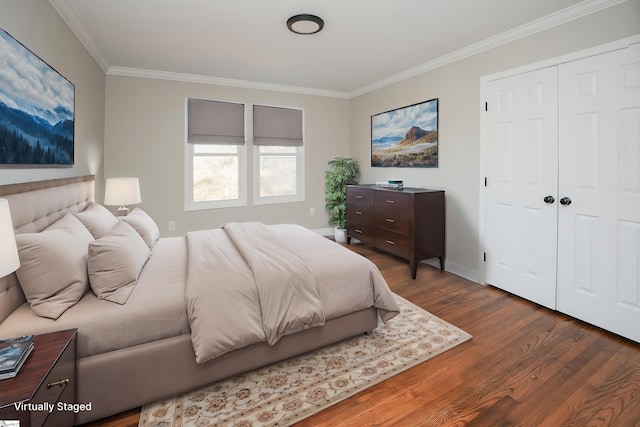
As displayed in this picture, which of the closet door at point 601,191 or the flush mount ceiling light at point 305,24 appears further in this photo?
the flush mount ceiling light at point 305,24

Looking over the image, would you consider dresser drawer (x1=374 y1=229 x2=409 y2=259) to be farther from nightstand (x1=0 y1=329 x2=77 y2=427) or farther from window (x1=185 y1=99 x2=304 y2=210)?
nightstand (x1=0 y1=329 x2=77 y2=427)

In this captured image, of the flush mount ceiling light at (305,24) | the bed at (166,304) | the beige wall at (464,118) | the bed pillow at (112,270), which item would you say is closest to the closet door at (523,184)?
the beige wall at (464,118)

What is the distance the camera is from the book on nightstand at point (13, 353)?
1095mm

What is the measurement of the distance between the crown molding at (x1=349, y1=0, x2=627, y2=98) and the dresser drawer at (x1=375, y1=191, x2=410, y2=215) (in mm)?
1608

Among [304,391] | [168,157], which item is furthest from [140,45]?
[304,391]

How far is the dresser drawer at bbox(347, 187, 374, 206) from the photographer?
4402mm

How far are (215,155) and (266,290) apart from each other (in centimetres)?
336

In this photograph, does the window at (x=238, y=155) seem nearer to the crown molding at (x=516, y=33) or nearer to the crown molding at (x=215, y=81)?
the crown molding at (x=215, y=81)

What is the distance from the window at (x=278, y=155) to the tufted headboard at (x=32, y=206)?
2.65 meters

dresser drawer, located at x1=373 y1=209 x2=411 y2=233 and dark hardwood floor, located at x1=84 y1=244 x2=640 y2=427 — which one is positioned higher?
dresser drawer, located at x1=373 y1=209 x2=411 y2=233

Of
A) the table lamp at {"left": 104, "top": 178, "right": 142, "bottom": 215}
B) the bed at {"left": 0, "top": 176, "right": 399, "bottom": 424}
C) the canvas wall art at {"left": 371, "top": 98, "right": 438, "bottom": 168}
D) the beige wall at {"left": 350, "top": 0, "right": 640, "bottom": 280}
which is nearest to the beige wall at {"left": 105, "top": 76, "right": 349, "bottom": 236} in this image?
the table lamp at {"left": 104, "top": 178, "right": 142, "bottom": 215}

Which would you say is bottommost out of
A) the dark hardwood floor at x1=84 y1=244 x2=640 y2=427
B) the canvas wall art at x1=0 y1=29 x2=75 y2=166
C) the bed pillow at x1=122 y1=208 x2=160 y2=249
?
the dark hardwood floor at x1=84 y1=244 x2=640 y2=427

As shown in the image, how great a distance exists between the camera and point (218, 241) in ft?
8.98

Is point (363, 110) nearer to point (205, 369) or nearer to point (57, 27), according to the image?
point (57, 27)
